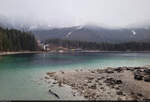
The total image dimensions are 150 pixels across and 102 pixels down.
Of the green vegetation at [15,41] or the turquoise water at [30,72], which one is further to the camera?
the green vegetation at [15,41]

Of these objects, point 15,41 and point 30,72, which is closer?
point 30,72

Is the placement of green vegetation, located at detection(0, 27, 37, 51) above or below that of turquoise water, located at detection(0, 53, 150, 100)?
above

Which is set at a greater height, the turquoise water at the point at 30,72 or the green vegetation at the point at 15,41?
the green vegetation at the point at 15,41

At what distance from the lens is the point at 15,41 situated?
425 feet

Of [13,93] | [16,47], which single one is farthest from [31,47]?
[13,93]

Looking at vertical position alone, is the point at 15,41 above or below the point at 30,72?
above

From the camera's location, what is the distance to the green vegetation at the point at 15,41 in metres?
113

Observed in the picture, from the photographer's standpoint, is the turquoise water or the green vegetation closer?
the turquoise water

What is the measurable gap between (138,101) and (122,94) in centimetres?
330

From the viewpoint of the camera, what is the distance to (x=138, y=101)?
15.7 meters

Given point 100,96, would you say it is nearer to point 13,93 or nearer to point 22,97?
Result: point 22,97

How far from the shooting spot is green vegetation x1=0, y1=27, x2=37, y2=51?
11268 cm

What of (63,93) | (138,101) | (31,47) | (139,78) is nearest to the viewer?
(138,101)

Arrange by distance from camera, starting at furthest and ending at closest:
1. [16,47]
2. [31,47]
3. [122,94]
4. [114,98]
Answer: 1. [31,47]
2. [16,47]
3. [122,94]
4. [114,98]
